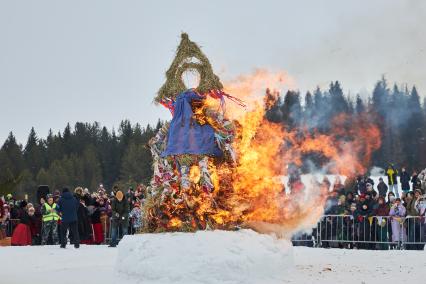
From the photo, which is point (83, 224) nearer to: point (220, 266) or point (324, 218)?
point (324, 218)

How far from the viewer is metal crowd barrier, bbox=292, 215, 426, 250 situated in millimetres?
19844

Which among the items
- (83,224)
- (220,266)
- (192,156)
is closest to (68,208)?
(83,224)

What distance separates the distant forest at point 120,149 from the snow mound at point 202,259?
2340 centimetres

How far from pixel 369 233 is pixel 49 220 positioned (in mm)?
9962

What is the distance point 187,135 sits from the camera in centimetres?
1417

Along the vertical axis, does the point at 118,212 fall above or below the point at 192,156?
below

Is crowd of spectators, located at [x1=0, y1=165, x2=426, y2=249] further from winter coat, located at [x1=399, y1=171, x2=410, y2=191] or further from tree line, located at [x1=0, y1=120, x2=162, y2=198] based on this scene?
tree line, located at [x1=0, y1=120, x2=162, y2=198]

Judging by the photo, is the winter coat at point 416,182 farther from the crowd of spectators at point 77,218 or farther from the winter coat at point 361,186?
the crowd of spectators at point 77,218

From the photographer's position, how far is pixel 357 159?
76.7ft

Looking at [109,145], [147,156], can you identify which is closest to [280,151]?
[147,156]

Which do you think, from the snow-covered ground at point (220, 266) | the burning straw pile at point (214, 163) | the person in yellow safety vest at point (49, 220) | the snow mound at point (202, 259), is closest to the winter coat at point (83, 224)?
the person in yellow safety vest at point (49, 220)

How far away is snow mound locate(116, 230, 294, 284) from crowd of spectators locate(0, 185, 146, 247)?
8726mm

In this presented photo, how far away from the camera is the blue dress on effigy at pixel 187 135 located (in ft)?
46.3

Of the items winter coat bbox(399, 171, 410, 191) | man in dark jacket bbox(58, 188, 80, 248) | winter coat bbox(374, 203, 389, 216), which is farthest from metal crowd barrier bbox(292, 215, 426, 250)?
winter coat bbox(399, 171, 410, 191)
